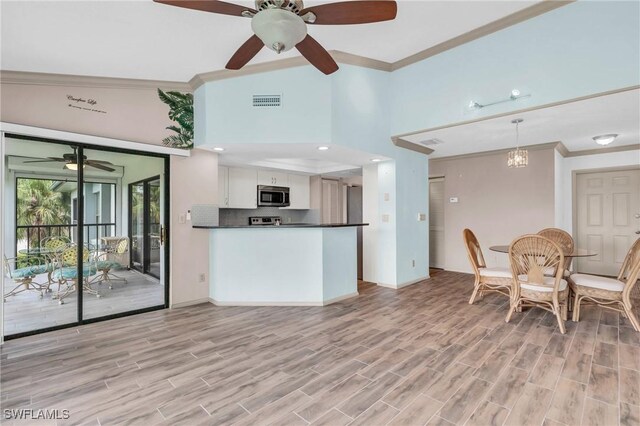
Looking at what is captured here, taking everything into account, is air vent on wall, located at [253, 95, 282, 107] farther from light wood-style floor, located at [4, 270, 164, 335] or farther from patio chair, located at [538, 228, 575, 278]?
patio chair, located at [538, 228, 575, 278]

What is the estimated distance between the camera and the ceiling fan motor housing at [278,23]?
1.89 meters

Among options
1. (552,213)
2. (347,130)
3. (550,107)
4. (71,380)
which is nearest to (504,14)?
(550,107)

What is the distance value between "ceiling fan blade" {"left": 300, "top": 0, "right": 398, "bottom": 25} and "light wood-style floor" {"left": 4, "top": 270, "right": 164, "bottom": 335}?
3.78 m

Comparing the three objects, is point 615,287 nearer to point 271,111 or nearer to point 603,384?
point 603,384

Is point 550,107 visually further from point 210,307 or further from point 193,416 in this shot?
point 210,307

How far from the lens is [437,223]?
20.9 ft

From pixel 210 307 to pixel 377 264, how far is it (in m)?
2.68

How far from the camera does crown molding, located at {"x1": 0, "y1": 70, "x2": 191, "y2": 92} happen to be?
299 cm

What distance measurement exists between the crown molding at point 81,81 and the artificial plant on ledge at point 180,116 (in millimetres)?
98

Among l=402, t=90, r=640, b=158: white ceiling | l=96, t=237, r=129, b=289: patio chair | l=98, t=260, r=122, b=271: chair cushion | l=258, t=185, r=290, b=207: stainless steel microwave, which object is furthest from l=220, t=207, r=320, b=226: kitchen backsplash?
l=402, t=90, r=640, b=158: white ceiling

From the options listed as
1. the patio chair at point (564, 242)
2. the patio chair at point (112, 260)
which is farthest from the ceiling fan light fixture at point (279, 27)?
the patio chair at point (112, 260)

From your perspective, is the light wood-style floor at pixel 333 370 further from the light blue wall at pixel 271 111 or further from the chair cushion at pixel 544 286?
the light blue wall at pixel 271 111

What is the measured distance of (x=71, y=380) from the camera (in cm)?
218

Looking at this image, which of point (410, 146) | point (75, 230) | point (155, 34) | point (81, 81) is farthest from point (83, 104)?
point (410, 146)
